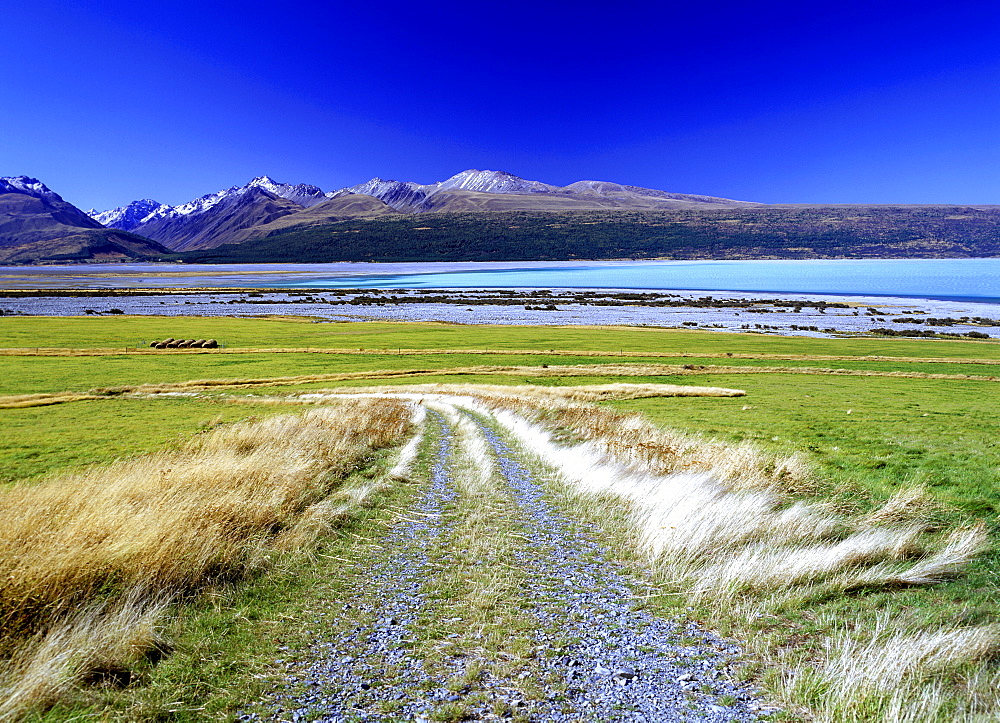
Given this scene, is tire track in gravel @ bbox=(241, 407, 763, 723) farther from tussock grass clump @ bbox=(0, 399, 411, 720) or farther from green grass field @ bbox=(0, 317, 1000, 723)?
tussock grass clump @ bbox=(0, 399, 411, 720)

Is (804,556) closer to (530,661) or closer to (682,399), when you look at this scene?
(530,661)

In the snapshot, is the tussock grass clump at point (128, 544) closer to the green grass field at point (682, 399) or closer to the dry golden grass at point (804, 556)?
the green grass field at point (682, 399)

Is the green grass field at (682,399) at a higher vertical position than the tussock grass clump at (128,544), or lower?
lower

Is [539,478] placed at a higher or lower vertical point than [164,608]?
lower

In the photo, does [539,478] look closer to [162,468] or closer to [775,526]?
[775,526]

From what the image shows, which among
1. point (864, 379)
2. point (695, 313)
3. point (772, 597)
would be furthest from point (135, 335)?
point (695, 313)

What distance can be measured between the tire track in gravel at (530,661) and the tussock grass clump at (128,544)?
2.11 meters

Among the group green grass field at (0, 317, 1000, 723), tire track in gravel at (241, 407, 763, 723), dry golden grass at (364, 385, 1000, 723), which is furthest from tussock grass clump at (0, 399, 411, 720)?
dry golden grass at (364, 385, 1000, 723)

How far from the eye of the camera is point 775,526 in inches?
436

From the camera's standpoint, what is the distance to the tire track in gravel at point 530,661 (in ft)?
19.5

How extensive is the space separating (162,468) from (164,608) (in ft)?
28.5

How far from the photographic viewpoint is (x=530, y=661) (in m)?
6.81

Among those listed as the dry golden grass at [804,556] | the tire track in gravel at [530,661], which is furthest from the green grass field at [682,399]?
the tire track in gravel at [530,661]

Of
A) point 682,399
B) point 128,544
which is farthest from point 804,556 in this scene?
point 682,399
